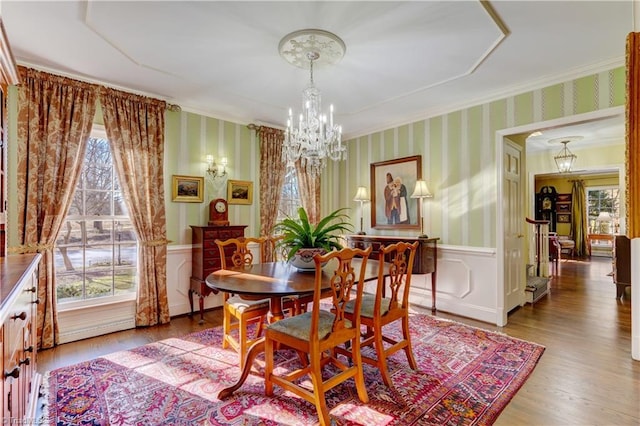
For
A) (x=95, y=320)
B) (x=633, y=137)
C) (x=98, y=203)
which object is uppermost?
(x=633, y=137)

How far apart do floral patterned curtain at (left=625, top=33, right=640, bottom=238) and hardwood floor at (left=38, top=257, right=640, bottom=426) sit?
3.77ft

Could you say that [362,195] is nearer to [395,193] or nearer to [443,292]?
[395,193]

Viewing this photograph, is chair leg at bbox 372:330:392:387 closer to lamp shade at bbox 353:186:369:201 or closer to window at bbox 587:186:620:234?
lamp shade at bbox 353:186:369:201

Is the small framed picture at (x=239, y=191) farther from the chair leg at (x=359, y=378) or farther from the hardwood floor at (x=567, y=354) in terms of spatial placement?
the chair leg at (x=359, y=378)

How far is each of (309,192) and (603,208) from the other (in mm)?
→ 9719

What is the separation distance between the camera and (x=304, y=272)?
2.75 meters

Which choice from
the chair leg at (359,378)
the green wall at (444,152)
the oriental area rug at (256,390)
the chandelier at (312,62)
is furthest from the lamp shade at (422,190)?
the chair leg at (359,378)

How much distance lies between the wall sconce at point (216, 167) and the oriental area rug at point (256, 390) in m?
2.20

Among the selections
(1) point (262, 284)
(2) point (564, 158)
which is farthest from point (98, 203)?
(2) point (564, 158)

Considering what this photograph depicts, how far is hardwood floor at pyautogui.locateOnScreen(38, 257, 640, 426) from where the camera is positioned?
2.03 m

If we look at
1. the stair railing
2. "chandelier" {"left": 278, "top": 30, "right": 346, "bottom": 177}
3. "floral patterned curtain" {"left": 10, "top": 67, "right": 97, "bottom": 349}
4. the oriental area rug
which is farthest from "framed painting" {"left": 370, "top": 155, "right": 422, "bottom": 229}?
"floral patterned curtain" {"left": 10, "top": 67, "right": 97, "bottom": 349}

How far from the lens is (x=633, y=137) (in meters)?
2.19

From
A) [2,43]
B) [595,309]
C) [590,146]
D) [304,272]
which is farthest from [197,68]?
[590,146]

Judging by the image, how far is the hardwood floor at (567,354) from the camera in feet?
6.66
